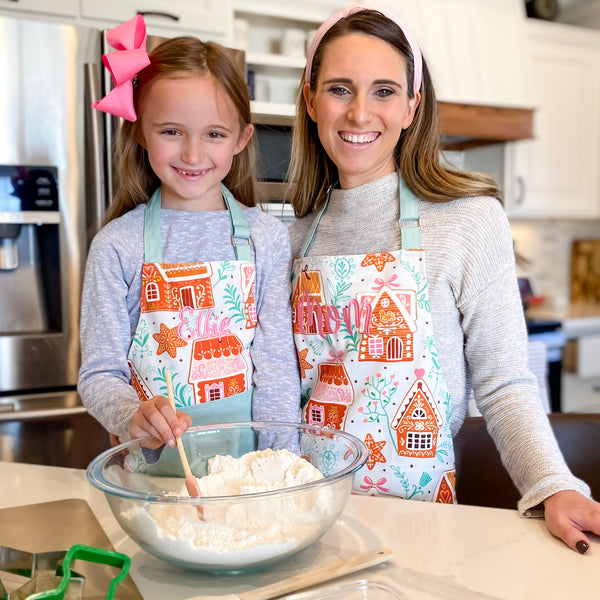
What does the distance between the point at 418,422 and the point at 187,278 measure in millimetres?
447


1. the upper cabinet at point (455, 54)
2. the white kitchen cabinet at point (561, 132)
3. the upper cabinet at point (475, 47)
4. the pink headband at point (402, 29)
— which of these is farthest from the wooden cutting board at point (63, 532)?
the white kitchen cabinet at point (561, 132)

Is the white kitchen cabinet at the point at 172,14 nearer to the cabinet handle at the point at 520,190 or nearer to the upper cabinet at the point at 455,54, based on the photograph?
the upper cabinet at the point at 455,54

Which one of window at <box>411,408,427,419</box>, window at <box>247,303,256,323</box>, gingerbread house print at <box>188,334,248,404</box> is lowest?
window at <box>411,408,427,419</box>

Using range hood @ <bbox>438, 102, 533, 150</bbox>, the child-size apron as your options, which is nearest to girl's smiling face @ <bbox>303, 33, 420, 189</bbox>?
the child-size apron

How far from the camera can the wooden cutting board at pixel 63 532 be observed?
0.67 meters

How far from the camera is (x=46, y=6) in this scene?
2049mm

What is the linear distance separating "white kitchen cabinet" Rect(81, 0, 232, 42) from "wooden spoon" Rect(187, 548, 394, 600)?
1.95 meters

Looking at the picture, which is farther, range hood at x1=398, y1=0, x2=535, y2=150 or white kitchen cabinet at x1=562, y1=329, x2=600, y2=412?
white kitchen cabinet at x1=562, y1=329, x2=600, y2=412

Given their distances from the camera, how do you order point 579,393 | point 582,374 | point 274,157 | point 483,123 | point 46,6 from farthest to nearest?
point 579,393, point 582,374, point 483,123, point 46,6, point 274,157

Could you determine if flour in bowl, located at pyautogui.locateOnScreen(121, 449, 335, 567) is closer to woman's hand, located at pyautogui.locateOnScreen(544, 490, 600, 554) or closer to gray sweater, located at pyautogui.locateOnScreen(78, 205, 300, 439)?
woman's hand, located at pyautogui.locateOnScreen(544, 490, 600, 554)

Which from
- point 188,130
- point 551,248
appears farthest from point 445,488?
point 551,248

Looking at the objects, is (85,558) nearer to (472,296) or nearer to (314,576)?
(314,576)

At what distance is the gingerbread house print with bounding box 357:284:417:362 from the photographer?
109 centimetres

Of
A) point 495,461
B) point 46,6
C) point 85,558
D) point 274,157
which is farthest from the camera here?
point 46,6
